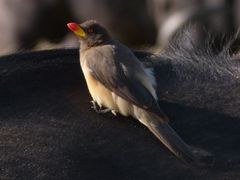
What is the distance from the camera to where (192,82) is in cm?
395

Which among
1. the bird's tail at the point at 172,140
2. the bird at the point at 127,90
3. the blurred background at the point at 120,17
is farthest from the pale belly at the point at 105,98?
the blurred background at the point at 120,17

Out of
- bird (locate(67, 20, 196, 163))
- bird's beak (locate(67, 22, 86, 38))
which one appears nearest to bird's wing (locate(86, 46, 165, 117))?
bird (locate(67, 20, 196, 163))

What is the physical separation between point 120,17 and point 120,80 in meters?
9.14

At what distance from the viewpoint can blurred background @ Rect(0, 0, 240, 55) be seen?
12.0 m

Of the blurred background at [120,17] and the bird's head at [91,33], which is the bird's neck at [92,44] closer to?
the bird's head at [91,33]

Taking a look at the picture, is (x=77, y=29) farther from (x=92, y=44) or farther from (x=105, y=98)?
(x=105, y=98)

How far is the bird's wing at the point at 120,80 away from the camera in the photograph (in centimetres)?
418

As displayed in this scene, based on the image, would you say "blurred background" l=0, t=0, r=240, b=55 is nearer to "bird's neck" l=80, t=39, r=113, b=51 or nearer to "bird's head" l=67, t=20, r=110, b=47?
"bird's head" l=67, t=20, r=110, b=47

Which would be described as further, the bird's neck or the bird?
the bird's neck

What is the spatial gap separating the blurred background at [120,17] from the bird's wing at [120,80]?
703 centimetres

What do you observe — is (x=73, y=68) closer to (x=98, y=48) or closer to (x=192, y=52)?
(x=192, y=52)

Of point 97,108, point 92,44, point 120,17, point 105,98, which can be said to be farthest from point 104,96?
point 120,17

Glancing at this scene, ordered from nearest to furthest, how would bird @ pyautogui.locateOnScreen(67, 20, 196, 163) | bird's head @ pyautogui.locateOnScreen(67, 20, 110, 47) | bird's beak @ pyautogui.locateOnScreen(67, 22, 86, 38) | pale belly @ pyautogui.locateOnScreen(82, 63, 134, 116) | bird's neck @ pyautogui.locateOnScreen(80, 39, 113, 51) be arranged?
1. bird @ pyautogui.locateOnScreen(67, 20, 196, 163)
2. pale belly @ pyautogui.locateOnScreen(82, 63, 134, 116)
3. bird's neck @ pyautogui.locateOnScreen(80, 39, 113, 51)
4. bird's head @ pyautogui.locateOnScreen(67, 20, 110, 47)
5. bird's beak @ pyautogui.locateOnScreen(67, 22, 86, 38)

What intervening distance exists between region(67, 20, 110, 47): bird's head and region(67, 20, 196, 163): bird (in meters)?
0.26
